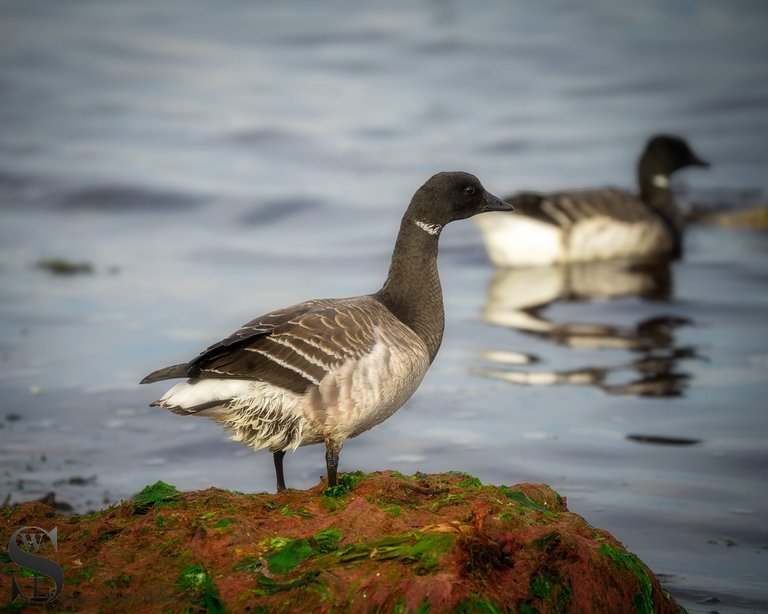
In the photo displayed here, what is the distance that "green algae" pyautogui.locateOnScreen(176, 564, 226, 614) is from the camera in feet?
17.7

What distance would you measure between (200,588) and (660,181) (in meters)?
14.6

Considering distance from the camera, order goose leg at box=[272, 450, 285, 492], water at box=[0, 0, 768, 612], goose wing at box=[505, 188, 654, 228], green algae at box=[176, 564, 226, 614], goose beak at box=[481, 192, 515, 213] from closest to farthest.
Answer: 1. green algae at box=[176, 564, 226, 614]
2. goose leg at box=[272, 450, 285, 492]
3. goose beak at box=[481, 192, 515, 213]
4. water at box=[0, 0, 768, 612]
5. goose wing at box=[505, 188, 654, 228]

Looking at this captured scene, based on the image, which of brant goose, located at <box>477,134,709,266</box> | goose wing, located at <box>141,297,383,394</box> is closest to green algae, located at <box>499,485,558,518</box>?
goose wing, located at <box>141,297,383,394</box>

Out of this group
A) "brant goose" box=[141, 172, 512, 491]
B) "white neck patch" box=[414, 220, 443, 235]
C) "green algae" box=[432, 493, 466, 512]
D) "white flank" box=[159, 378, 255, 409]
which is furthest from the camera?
"white neck patch" box=[414, 220, 443, 235]

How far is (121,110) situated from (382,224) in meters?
9.46

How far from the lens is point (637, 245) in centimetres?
1786

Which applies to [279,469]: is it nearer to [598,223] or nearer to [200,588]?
[200,588]

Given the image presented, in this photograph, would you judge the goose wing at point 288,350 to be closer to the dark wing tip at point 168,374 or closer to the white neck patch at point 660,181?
the dark wing tip at point 168,374

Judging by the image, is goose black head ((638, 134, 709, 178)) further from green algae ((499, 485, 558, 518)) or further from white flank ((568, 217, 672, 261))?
green algae ((499, 485, 558, 518))

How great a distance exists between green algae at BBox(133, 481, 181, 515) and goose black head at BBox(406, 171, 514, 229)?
2.91 m

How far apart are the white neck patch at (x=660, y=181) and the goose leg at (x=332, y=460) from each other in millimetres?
12701

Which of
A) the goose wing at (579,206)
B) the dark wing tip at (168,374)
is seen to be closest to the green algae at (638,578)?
the dark wing tip at (168,374)

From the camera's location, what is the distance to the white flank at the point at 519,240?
16.7 m

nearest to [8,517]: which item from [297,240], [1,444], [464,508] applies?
Result: [464,508]
